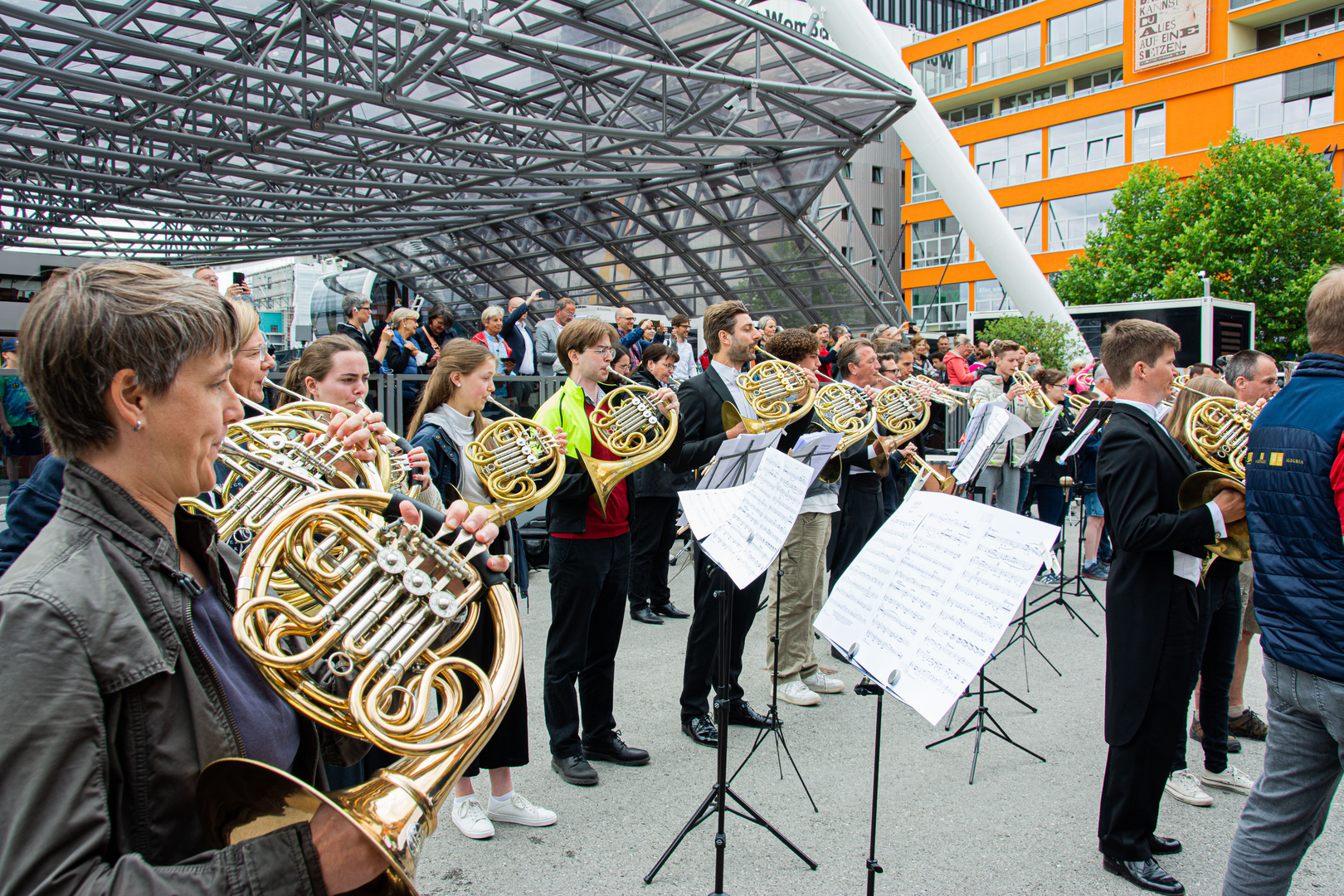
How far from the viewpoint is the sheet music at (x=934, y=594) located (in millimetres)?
2146

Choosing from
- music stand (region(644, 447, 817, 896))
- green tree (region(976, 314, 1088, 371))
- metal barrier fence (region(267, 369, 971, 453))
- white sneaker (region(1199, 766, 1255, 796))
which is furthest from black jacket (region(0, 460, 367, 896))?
green tree (region(976, 314, 1088, 371))

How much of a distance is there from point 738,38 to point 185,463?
46.1 feet

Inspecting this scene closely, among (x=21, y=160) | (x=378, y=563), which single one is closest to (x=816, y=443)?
(x=378, y=563)

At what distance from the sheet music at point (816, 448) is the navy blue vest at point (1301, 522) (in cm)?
167

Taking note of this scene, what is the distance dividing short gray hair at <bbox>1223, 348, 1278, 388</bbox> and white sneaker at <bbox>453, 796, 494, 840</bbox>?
5.20m

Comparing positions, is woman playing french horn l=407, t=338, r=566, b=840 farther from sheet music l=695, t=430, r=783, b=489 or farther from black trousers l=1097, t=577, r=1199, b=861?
black trousers l=1097, t=577, r=1199, b=861

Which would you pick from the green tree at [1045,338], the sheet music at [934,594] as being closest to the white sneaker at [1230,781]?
the sheet music at [934,594]

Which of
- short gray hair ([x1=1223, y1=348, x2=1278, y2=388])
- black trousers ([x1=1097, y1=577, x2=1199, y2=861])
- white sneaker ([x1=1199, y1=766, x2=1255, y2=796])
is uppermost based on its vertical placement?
short gray hair ([x1=1223, y1=348, x2=1278, y2=388])

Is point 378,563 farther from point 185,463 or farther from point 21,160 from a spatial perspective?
point 21,160

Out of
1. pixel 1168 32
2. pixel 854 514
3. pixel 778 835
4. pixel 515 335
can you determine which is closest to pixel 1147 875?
pixel 778 835

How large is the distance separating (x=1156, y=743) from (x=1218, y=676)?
1.11 meters

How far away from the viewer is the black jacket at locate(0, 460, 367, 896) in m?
1.02

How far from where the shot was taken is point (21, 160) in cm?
1706

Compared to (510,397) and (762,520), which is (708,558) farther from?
(510,397)
